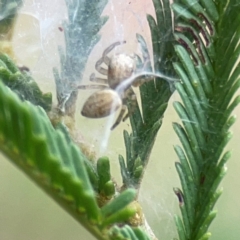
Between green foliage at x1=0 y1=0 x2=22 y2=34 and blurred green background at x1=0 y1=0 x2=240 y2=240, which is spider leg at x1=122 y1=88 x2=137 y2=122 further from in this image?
green foliage at x1=0 y1=0 x2=22 y2=34

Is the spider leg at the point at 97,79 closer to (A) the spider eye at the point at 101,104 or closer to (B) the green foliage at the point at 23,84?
(A) the spider eye at the point at 101,104

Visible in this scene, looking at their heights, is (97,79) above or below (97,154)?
above

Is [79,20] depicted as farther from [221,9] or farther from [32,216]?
[32,216]

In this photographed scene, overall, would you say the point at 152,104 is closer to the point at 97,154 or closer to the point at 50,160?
the point at 97,154

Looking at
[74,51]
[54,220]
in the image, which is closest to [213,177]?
[74,51]

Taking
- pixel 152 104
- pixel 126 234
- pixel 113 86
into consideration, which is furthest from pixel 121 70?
pixel 126 234

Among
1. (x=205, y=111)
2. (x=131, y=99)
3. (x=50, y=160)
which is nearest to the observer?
(x=50, y=160)
